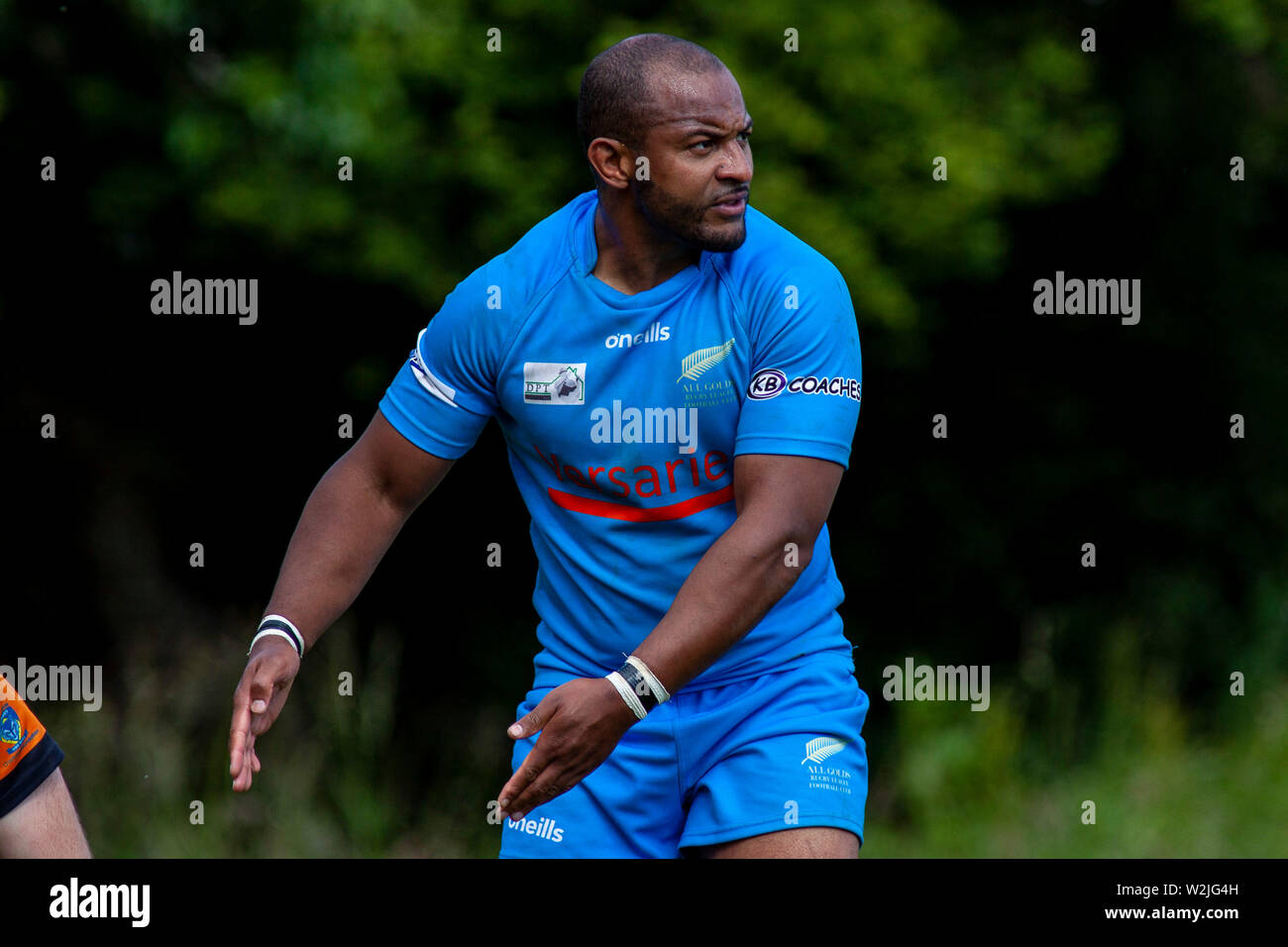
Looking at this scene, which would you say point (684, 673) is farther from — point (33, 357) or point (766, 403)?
point (33, 357)

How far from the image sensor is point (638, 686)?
131 inches

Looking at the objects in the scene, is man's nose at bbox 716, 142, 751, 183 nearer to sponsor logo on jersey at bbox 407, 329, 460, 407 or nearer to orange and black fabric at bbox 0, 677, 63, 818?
sponsor logo on jersey at bbox 407, 329, 460, 407

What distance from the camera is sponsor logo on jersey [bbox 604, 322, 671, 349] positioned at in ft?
12.2

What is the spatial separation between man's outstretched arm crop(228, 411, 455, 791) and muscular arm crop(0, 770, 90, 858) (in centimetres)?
95

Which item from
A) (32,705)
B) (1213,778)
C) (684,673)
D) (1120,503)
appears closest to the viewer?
(684,673)

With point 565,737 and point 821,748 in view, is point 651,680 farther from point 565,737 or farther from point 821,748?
point 821,748

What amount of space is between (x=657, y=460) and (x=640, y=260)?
457 millimetres

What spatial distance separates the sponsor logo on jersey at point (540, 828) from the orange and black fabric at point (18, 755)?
4.22ft

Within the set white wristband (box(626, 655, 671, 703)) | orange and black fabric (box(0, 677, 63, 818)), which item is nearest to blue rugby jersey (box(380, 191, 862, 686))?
white wristband (box(626, 655, 671, 703))

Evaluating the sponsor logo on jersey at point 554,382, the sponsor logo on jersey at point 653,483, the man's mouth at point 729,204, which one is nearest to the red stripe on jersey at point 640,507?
the sponsor logo on jersey at point 653,483

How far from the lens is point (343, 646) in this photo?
8758 mm

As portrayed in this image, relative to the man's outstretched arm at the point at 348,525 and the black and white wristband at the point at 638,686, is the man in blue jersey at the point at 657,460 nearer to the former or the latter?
the man's outstretched arm at the point at 348,525

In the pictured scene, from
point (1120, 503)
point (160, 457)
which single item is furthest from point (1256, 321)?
point (160, 457)

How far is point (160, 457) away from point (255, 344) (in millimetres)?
901
